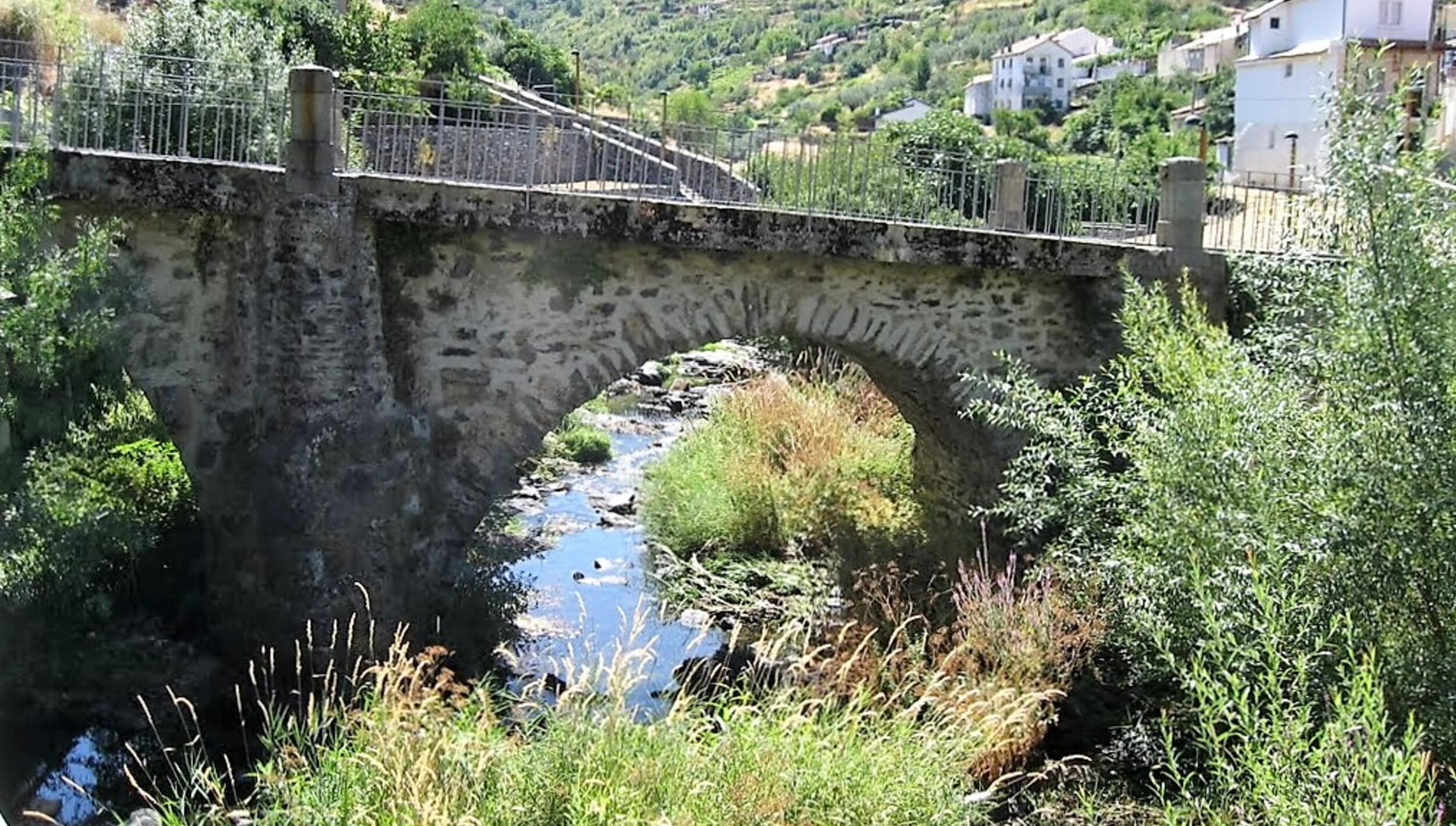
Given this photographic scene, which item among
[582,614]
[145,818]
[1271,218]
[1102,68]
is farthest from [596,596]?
[1102,68]

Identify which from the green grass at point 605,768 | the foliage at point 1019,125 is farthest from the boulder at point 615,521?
the foliage at point 1019,125

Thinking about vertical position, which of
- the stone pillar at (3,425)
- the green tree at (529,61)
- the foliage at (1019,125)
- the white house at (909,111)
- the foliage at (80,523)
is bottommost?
the foliage at (80,523)

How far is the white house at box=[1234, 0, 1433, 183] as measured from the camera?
101 ft

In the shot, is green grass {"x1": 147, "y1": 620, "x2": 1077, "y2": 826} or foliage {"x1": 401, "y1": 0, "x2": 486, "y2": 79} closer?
green grass {"x1": 147, "y1": 620, "x2": 1077, "y2": 826}

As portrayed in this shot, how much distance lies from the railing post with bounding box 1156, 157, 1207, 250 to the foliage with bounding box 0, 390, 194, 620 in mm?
7531

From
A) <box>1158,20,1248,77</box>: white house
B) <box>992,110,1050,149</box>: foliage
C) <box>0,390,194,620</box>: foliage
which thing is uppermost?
<box>1158,20,1248,77</box>: white house

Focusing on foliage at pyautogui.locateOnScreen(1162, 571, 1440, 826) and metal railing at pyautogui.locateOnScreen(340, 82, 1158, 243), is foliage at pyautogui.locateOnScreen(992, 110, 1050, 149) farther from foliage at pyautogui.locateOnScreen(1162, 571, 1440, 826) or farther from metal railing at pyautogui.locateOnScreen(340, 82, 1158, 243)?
foliage at pyautogui.locateOnScreen(1162, 571, 1440, 826)

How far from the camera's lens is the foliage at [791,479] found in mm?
13383

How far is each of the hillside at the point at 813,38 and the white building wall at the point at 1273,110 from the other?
2631 cm

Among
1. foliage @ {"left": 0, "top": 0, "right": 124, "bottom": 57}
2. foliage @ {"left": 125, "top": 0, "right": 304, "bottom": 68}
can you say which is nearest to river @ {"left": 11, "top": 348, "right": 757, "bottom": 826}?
foliage @ {"left": 125, "top": 0, "right": 304, "bottom": 68}

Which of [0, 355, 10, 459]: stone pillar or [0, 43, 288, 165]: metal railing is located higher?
[0, 43, 288, 165]: metal railing

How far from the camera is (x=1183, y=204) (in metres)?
11.2

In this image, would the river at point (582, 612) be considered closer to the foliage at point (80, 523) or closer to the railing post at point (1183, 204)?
the foliage at point (80, 523)

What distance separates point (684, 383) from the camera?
2384 cm
